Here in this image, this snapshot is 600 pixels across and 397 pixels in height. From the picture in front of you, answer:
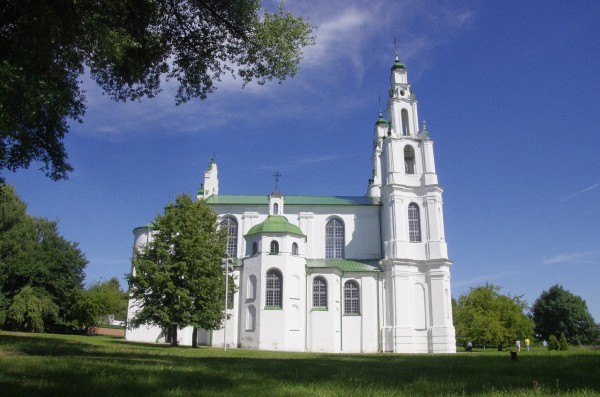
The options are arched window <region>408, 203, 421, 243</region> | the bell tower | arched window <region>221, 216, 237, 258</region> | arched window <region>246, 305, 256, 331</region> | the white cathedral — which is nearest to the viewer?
arched window <region>246, 305, 256, 331</region>

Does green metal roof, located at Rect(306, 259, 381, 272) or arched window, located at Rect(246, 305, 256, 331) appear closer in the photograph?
arched window, located at Rect(246, 305, 256, 331)

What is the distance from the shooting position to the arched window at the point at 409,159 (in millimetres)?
47812

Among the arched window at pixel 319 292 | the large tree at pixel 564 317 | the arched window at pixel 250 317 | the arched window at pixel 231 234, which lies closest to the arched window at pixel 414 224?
the arched window at pixel 319 292

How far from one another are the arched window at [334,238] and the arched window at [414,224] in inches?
259

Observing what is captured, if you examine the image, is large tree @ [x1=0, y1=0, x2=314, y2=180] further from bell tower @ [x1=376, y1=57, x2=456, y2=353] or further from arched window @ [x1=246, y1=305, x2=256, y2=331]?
bell tower @ [x1=376, y1=57, x2=456, y2=353]

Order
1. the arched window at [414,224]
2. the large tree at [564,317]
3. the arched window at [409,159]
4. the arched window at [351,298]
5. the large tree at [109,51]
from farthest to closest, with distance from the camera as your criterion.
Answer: the large tree at [564,317] < the arched window at [409,159] < the arched window at [414,224] < the arched window at [351,298] < the large tree at [109,51]

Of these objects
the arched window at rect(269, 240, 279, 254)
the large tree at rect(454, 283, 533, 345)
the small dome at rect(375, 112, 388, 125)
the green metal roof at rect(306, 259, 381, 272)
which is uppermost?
the small dome at rect(375, 112, 388, 125)

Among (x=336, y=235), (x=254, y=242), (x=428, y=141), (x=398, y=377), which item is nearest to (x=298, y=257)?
(x=254, y=242)

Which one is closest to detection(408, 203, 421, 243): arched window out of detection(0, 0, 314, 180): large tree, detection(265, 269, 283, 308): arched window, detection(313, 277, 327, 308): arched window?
detection(313, 277, 327, 308): arched window

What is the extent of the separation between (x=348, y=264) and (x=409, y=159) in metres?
12.5

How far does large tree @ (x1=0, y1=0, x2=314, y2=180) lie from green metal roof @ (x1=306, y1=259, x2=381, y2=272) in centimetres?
2879

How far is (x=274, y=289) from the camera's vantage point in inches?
1549

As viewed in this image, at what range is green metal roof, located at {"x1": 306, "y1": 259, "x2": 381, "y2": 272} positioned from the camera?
42938 millimetres

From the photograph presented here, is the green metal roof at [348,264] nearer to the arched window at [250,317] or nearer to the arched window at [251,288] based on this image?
the arched window at [251,288]
